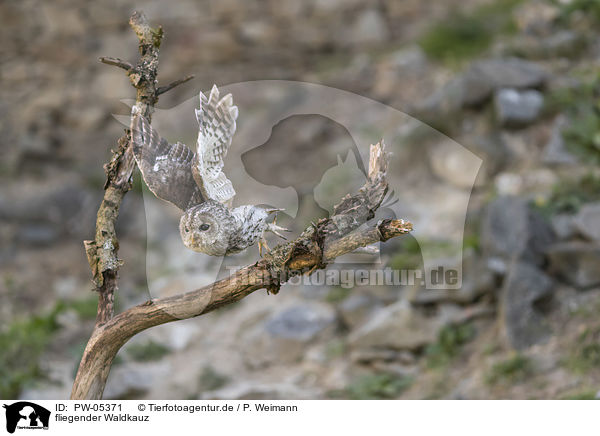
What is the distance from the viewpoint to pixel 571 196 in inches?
179

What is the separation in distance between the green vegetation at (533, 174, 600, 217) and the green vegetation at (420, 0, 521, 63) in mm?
2916

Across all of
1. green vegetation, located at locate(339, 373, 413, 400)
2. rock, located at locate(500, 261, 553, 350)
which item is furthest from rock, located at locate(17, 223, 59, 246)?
rock, located at locate(500, 261, 553, 350)

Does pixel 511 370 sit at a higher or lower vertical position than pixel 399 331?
lower

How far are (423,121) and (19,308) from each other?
195 inches

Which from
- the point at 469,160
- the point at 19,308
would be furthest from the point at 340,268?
the point at 19,308

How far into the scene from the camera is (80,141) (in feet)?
26.8

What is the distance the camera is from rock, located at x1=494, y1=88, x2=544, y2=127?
5.48 m

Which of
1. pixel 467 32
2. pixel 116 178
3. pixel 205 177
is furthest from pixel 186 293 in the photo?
pixel 467 32

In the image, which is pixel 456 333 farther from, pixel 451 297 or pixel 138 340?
pixel 138 340

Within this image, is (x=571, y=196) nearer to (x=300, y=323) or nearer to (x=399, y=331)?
(x=399, y=331)

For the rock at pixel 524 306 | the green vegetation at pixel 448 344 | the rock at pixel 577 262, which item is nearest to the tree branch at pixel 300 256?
the rock at pixel 524 306

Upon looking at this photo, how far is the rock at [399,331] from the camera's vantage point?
452 centimetres

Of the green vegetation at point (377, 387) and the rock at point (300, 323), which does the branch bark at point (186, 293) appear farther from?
the rock at point (300, 323)

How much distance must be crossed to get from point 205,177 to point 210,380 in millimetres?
2947
